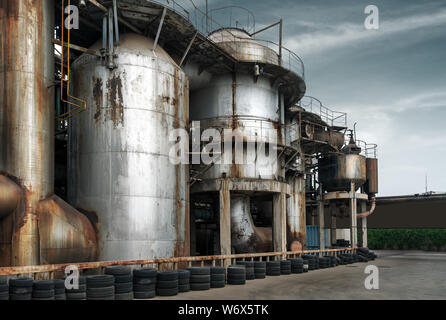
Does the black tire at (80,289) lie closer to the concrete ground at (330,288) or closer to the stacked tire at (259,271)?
the concrete ground at (330,288)

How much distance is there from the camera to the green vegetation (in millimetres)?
58438

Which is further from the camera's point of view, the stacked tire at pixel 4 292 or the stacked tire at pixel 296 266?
the stacked tire at pixel 296 266

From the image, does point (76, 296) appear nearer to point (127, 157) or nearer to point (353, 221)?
point (127, 157)

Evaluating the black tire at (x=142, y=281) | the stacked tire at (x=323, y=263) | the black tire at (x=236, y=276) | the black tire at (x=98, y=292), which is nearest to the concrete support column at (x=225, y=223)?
the black tire at (x=236, y=276)

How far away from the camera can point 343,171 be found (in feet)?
133

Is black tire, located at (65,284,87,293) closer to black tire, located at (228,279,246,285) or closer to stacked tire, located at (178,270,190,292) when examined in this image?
stacked tire, located at (178,270,190,292)

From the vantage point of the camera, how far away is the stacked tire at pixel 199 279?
1764 cm

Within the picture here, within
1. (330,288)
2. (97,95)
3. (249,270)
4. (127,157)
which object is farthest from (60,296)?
(330,288)

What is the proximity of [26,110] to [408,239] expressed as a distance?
54609 mm

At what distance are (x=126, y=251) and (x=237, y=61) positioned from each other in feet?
45.6

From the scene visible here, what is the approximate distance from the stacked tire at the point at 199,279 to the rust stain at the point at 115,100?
6.96m

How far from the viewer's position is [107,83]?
2039 centimetres
